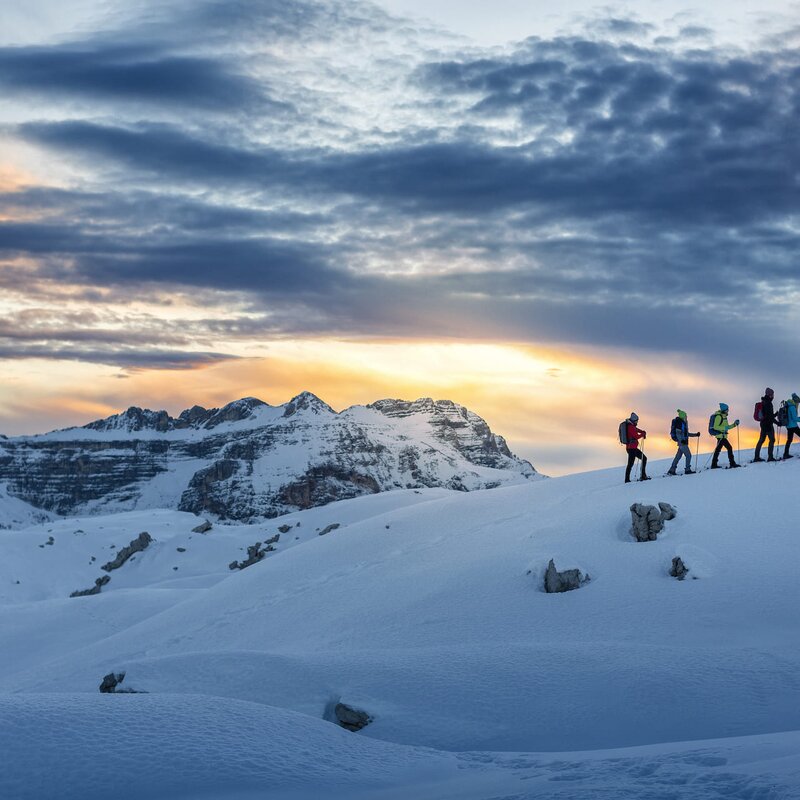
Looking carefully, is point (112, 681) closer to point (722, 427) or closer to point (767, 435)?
point (722, 427)

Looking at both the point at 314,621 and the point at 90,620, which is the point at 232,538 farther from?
the point at 314,621

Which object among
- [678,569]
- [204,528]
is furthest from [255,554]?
[678,569]

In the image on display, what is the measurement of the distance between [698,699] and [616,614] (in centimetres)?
443

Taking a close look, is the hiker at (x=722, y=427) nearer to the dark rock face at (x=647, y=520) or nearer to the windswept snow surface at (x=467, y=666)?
the windswept snow surface at (x=467, y=666)

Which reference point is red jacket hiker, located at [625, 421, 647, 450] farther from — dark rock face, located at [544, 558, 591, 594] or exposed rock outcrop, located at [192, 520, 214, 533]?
exposed rock outcrop, located at [192, 520, 214, 533]

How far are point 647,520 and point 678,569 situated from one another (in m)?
2.23

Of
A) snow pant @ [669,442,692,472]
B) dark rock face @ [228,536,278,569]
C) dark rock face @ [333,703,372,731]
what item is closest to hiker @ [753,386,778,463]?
snow pant @ [669,442,692,472]

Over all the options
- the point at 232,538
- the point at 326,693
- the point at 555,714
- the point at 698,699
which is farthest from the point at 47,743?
the point at 232,538

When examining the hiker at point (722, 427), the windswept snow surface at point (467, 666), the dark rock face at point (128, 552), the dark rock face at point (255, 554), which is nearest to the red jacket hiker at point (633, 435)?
the windswept snow surface at point (467, 666)

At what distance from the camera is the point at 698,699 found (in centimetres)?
1314

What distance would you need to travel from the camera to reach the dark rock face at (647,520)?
67.9 ft

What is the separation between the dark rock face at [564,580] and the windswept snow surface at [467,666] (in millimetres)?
224

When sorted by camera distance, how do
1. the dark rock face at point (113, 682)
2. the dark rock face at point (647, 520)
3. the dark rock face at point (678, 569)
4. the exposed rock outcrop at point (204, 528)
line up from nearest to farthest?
the dark rock face at point (113, 682)
the dark rock face at point (678, 569)
the dark rock face at point (647, 520)
the exposed rock outcrop at point (204, 528)

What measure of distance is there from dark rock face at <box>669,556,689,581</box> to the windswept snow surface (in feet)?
0.45
